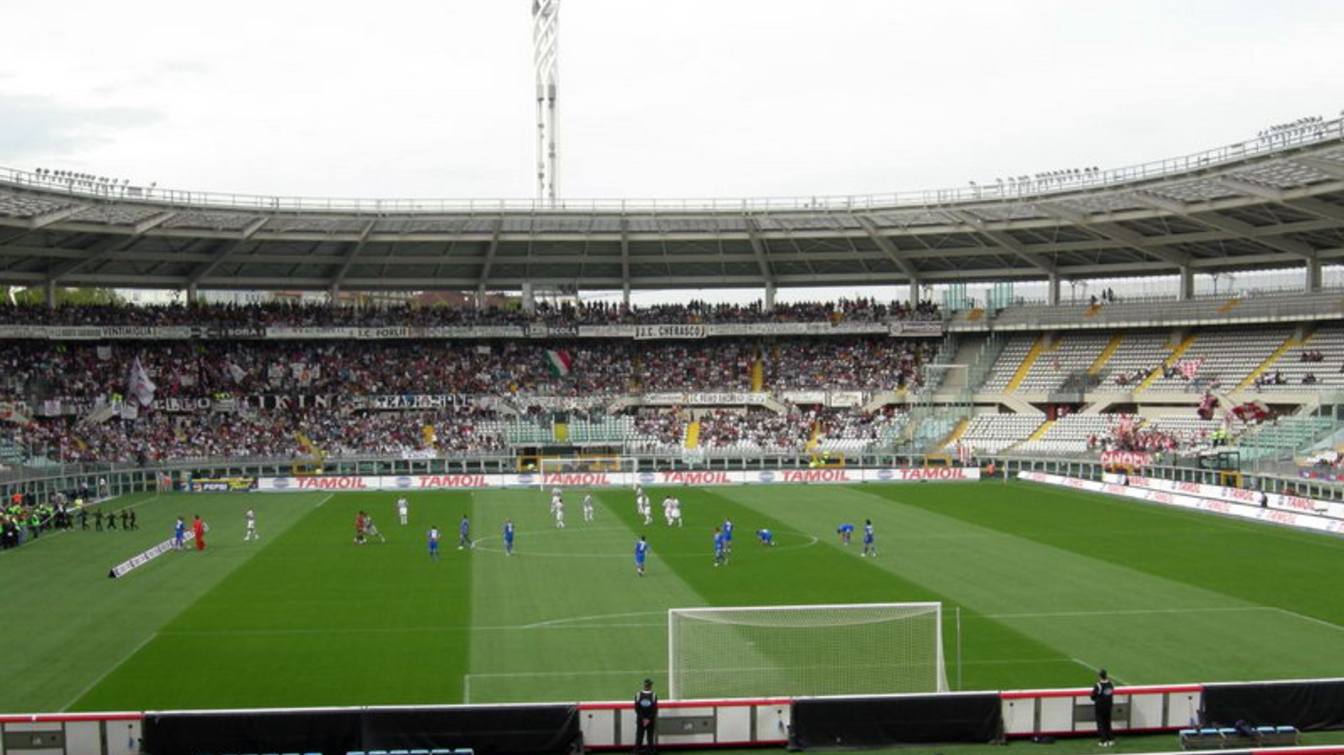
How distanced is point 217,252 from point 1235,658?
58862 mm

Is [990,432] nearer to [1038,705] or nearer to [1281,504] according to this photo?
[1281,504]

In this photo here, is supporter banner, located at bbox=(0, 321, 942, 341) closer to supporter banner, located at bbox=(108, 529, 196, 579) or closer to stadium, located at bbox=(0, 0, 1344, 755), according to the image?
stadium, located at bbox=(0, 0, 1344, 755)

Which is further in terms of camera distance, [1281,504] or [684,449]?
[684,449]

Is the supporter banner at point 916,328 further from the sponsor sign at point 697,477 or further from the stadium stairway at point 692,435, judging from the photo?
the sponsor sign at point 697,477

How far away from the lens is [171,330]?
228 feet

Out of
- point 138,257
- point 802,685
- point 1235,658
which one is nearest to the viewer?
point 802,685

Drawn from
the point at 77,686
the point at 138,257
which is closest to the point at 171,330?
the point at 138,257

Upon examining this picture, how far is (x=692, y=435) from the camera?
234ft

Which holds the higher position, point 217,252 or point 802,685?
point 217,252

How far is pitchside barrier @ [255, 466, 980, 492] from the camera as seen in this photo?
6036cm

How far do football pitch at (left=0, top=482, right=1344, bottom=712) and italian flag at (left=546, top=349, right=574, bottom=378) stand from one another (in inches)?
1110

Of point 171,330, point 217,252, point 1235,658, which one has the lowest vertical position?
point 1235,658

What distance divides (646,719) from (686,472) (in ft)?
146

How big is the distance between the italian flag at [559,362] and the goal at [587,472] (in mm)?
11198
